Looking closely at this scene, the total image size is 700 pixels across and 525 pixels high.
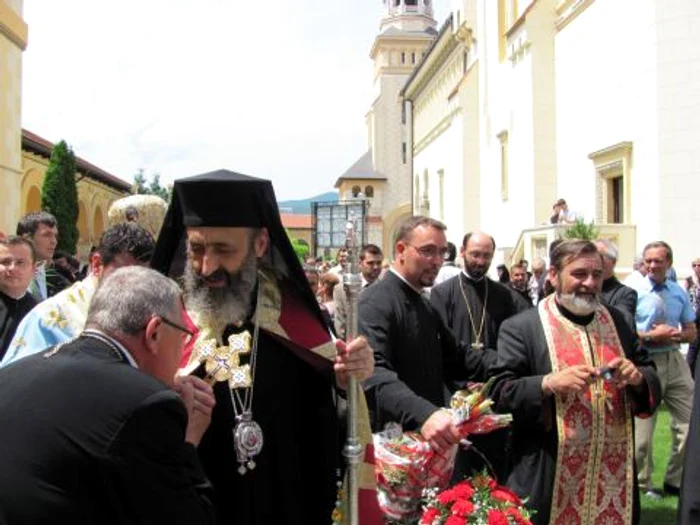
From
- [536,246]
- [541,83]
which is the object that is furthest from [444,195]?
[536,246]

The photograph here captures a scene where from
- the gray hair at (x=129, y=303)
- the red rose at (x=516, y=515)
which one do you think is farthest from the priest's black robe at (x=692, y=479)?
the gray hair at (x=129, y=303)

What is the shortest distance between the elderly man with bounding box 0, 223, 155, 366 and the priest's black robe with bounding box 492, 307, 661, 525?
6.61 feet

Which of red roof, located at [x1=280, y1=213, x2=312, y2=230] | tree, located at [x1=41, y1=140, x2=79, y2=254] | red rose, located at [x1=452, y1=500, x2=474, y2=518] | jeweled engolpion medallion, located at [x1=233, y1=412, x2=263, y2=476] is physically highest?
red roof, located at [x1=280, y1=213, x2=312, y2=230]

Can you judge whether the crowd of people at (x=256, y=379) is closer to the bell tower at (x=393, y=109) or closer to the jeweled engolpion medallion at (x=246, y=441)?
the jeweled engolpion medallion at (x=246, y=441)

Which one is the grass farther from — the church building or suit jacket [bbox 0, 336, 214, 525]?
the church building

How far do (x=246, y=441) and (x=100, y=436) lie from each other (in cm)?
102

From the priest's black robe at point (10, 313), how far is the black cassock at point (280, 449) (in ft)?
9.02

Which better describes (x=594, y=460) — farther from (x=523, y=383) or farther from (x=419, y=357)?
(x=419, y=357)

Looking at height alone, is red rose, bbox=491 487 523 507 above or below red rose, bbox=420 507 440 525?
above

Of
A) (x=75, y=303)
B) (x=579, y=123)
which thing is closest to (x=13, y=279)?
(x=75, y=303)

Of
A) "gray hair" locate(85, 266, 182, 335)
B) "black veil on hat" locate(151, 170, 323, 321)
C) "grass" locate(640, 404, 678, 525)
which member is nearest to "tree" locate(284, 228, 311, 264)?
"black veil on hat" locate(151, 170, 323, 321)

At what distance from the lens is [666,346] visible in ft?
23.7

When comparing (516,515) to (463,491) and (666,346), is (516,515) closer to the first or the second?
(463,491)

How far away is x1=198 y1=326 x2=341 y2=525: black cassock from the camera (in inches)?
116
